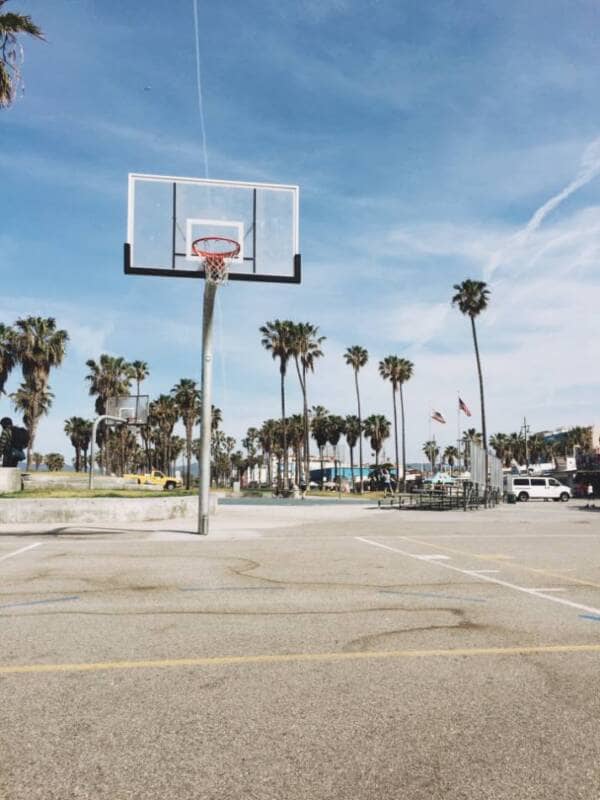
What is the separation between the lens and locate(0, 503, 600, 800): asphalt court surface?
3105 mm

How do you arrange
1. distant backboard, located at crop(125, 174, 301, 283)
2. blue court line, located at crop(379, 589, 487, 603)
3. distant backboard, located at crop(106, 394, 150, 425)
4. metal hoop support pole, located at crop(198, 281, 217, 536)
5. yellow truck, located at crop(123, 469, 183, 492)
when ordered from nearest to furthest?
blue court line, located at crop(379, 589, 487, 603)
distant backboard, located at crop(125, 174, 301, 283)
metal hoop support pole, located at crop(198, 281, 217, 536)
distant backboard, located at crop(106, 394, 150, 425)
yellow truck, located at crop(123, 469, 183, 492)

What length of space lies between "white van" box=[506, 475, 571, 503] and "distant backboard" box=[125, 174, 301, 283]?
1595 inches

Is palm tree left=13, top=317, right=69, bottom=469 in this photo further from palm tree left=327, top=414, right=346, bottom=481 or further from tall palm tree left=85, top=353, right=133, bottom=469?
palm tree left=327, top=414, right=346, bottom=481

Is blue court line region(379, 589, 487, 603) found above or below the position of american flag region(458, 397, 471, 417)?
below

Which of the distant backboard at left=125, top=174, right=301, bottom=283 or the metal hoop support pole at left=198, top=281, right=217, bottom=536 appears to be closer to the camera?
the distant backboard at left=125, top=174, right=301, bottom=283

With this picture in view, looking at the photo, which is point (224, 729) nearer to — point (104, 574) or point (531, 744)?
point (531, 744)

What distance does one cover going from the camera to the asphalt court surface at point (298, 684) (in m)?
3.11

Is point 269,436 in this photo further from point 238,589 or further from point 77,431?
point 238,589

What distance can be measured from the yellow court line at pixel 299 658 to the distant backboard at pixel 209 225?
42.6 feet

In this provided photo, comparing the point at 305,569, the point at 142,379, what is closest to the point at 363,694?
the point at 305,569

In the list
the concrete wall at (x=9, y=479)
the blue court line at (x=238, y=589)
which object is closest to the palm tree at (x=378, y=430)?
the concrete wall at (x=9, y=479)

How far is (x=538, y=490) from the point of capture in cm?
5322

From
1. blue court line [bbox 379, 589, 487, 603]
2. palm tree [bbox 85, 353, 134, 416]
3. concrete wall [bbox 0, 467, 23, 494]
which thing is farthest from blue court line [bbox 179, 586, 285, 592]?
palm tree [bbox 85, 353, 134, 416]

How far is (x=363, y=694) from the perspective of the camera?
4289 millimetres
